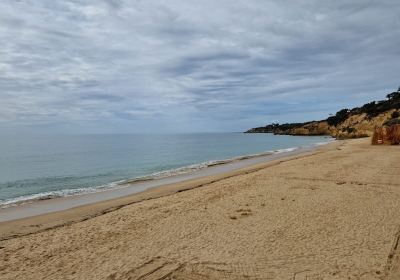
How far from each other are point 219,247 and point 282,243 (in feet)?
4.14

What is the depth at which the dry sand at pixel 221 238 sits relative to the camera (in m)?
5.79

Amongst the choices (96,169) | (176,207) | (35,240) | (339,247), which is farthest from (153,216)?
(96,169)

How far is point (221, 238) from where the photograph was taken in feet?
24.3

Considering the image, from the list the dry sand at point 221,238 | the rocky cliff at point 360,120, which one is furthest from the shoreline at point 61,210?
the rocky cliff at point 360,120

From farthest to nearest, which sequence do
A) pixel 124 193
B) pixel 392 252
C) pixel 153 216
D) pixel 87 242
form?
pixel 124 193 → pixel 153 216 → pixel 87 242 → pixel 392 252

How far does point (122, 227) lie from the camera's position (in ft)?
28.4

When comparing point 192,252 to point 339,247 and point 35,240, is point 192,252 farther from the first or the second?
point 35,240

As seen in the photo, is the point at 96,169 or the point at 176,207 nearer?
the point at 176,207

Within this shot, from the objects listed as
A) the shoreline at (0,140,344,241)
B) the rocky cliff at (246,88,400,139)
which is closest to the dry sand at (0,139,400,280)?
the shoreline at (0,140,344,241)

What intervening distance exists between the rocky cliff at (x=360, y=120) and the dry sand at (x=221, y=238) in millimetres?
32929

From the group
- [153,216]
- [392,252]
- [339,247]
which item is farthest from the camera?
[153,216]

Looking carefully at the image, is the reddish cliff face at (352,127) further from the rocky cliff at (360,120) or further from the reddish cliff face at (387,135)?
the reddish cliff face at (387,135)

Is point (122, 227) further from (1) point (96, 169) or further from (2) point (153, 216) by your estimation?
(1) point (96, 169)

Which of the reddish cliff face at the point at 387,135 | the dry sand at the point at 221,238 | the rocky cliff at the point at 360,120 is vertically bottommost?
the dry sand at the point at 221,238
